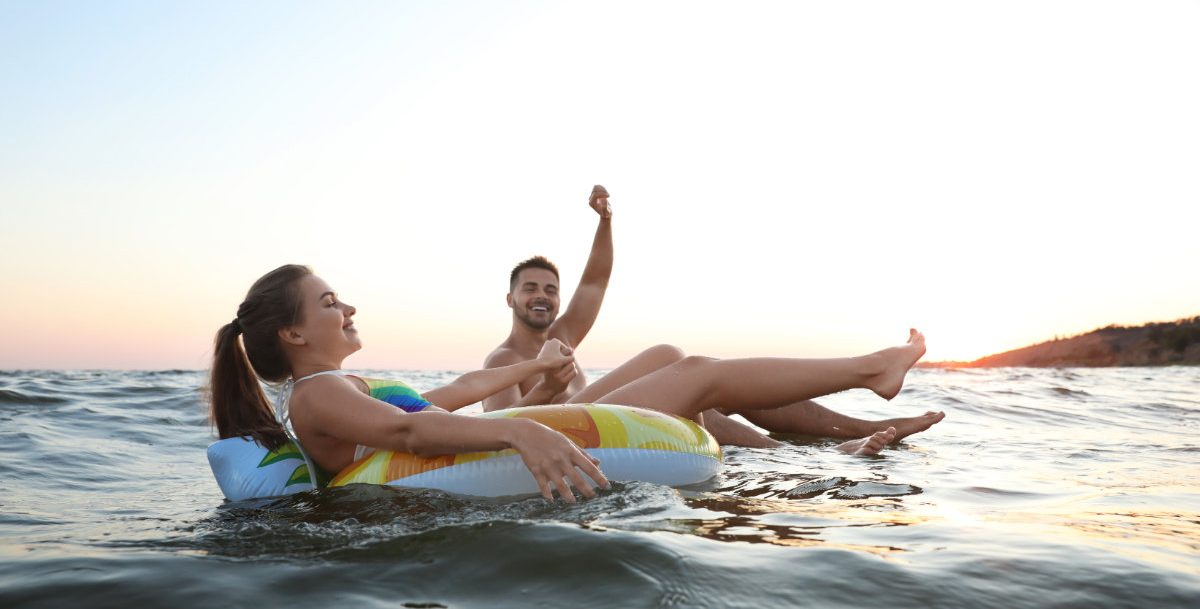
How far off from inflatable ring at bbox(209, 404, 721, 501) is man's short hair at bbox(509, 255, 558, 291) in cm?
313

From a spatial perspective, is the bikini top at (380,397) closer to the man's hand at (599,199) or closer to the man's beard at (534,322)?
the man's beard at (534,322)

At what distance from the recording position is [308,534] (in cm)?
282

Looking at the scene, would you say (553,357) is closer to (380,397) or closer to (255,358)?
(380,397)

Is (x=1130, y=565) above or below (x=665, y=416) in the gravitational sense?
below

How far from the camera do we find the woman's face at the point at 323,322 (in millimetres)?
3623

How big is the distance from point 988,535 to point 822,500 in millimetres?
774

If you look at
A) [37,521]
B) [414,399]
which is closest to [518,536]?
[414,399]

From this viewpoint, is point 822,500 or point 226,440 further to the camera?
point 226,440

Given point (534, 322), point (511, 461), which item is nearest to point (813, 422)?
point (534, 322)

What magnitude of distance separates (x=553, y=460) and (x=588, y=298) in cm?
441

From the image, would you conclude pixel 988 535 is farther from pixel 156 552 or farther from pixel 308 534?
pixel 156 552

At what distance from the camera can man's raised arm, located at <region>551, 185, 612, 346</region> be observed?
277 inches

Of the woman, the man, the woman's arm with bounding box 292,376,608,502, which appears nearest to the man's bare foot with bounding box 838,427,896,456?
the woman

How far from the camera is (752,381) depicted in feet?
14.9
